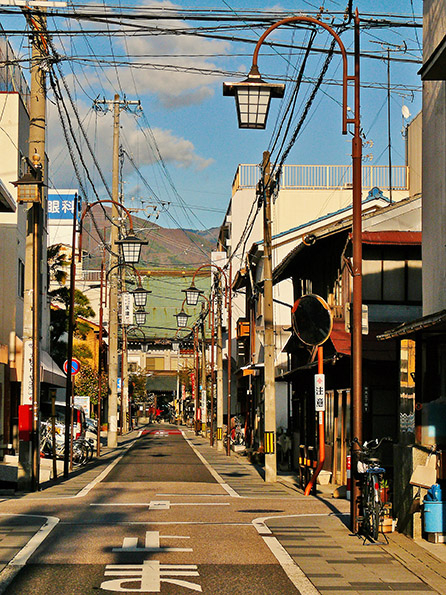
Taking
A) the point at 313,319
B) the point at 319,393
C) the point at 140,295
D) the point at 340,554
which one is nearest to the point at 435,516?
the point at 340,554

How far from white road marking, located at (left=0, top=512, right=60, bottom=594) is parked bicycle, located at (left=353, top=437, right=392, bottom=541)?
4.80 metres

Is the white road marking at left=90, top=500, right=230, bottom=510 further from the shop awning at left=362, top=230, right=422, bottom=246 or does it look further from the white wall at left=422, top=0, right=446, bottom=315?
the shop awning at left=362, top=230, right=422, bottom=246

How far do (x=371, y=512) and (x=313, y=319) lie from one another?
9.42m

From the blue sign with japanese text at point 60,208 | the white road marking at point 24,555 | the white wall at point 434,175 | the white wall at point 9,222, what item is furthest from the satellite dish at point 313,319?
the blue sign with japanese text at point 60,208

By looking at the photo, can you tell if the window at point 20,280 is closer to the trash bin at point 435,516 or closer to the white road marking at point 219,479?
the white road marking at point 219,479

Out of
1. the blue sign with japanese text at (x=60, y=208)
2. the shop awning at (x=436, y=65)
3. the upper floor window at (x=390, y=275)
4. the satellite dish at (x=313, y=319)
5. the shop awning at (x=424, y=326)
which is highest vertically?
the blue sign with japanese text at (x=60, y=208)

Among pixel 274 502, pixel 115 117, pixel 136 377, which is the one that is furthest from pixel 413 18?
pixel 136 377

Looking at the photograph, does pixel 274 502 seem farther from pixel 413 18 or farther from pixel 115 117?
pixel 115 117

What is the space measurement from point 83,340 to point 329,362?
54.8 m

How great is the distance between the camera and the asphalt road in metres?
9.83

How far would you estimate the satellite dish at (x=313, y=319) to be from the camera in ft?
70.4

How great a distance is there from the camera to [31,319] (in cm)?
2172

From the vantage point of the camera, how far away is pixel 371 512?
13047 mm

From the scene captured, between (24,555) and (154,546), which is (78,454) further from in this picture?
(24,555)
